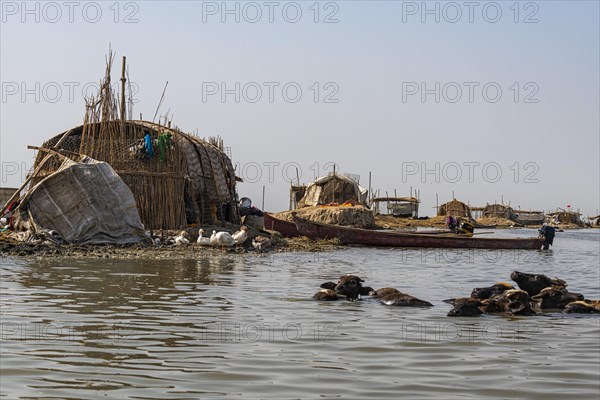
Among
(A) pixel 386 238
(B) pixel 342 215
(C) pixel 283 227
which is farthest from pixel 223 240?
(B) pixel 342 215

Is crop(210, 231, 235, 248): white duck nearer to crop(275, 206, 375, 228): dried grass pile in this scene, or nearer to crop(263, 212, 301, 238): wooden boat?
crop(263, 212, 301, 238): wooden boat

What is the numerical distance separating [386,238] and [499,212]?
A: 4456cm

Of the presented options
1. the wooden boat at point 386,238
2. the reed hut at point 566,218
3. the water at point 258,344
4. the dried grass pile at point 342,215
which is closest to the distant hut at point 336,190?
the dried grass pile at point 342,215

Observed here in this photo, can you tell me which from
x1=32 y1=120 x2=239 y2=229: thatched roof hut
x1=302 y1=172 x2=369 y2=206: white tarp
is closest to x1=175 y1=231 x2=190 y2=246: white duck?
x1=32 y1=120 x2=239 y2=229: thatched roof hut

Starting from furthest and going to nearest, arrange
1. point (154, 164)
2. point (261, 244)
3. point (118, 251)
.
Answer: point (154, 164) → point (261, 244) → point (118, 251)

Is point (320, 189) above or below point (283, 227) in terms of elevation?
above

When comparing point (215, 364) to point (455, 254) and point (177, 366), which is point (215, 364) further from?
→ point (455, 254)

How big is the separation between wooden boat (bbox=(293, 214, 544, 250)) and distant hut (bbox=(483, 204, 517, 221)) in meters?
42.7

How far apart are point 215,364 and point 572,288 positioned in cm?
921

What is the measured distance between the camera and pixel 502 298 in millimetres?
9031

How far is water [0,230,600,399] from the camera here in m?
5.06

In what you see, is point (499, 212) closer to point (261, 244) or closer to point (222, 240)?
point (261, 244)

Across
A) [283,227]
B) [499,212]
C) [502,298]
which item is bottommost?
[502,298]

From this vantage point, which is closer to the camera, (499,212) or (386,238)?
(386,238)
